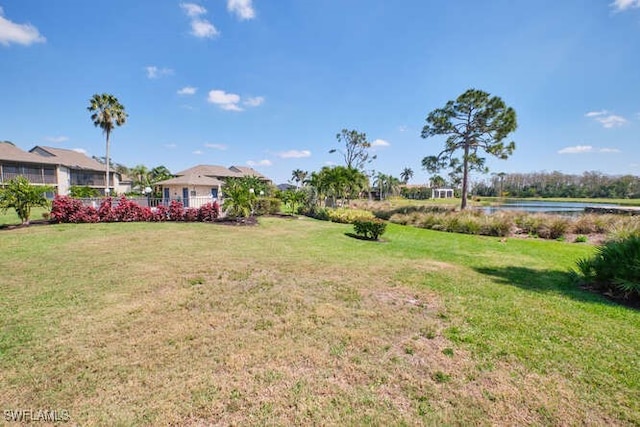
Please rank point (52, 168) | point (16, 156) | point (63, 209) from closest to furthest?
point (63, 209) → point (16, 156) → point (52, 168)

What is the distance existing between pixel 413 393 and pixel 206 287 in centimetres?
399

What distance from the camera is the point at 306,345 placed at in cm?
329

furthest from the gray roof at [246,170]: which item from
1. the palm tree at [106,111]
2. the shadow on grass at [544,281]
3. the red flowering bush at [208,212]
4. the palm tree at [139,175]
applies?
the shadow on grass at [544,281]

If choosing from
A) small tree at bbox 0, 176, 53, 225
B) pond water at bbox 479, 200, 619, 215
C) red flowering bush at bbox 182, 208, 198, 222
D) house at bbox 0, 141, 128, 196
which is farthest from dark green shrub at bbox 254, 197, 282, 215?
house at bbox 0, 141, 128, 196

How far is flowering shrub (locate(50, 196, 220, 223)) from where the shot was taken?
12500 mm

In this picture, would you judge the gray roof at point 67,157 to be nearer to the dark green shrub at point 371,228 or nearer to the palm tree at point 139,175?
the palm tree at point 139,175

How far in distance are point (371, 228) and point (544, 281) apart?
600cm

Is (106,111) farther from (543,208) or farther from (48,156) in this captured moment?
(543,208)

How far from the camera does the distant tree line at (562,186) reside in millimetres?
65438

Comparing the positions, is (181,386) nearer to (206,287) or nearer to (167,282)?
(206,287)

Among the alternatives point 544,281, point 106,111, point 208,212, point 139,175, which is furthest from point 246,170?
point 544,281

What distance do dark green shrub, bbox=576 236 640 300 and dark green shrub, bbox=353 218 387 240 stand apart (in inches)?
246

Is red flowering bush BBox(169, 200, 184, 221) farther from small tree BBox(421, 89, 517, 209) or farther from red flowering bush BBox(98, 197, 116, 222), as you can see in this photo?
small tree BBox(421, 89, 517, 209)

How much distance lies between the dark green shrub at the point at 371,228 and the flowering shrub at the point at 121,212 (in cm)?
866
